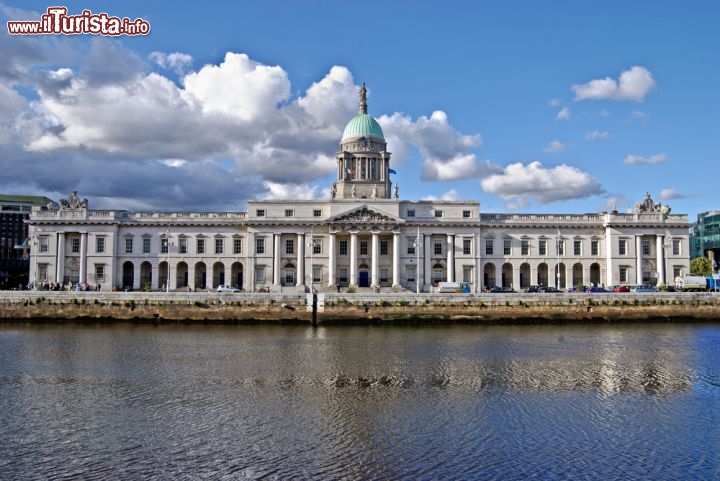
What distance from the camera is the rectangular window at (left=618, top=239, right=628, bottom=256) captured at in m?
78.4

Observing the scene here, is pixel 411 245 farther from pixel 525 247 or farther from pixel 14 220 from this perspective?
pixel 14 220

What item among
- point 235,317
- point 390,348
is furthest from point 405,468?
point 235,317

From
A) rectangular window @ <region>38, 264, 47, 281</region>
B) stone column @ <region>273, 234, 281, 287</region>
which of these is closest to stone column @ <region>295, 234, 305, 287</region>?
stone column @ <region>273, 234, 281, 287</region>

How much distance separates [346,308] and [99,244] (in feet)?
120

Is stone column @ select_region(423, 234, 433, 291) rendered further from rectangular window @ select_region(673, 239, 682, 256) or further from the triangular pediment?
rectangular window @ select_region(673, 239, 682, 256)

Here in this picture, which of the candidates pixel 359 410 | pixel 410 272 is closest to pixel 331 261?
pixel 410 272

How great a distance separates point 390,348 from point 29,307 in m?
35.5

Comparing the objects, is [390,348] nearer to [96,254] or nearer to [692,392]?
[692,392]

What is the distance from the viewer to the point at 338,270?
76.4m

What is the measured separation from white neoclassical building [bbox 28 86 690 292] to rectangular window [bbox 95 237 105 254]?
0.12 meters

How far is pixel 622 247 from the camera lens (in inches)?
3095

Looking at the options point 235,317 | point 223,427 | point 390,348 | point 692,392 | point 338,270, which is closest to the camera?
point 223,427

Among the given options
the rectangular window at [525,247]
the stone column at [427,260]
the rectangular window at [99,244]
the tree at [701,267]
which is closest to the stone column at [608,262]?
the rectangular window at [525,247]

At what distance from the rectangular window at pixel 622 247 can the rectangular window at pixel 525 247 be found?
1085cm
